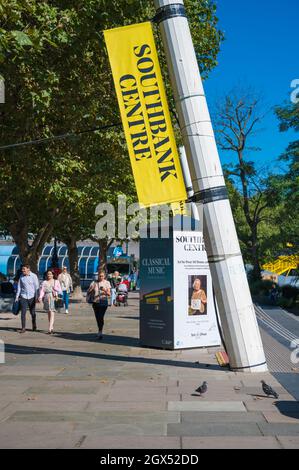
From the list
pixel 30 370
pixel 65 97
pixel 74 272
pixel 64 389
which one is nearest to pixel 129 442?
pixel 64 389

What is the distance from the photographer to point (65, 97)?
20281mm

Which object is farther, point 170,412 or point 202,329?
point 202,329

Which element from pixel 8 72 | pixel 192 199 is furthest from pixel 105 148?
pixel 192 199

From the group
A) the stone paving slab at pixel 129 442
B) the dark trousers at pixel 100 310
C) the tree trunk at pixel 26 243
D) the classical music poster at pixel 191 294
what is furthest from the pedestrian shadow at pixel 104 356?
the tree trunk at pixel 26 243

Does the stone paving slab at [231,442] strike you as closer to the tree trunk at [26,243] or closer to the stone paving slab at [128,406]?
the stone paving slab at [128,406]

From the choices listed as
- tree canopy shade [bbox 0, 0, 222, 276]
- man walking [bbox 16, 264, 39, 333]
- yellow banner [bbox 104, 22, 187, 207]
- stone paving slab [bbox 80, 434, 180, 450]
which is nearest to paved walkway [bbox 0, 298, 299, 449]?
stone paving slab [bbox 80, 434, 180, 450]

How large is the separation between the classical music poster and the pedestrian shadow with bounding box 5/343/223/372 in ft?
5.04

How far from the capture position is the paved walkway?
22.2 ft

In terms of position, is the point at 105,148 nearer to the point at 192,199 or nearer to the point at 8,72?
the point at 8,72

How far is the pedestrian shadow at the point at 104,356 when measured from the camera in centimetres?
1230

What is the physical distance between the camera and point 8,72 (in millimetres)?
17641

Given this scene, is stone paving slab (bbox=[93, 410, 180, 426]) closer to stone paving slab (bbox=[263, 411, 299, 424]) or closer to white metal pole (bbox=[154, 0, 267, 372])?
stone paving slab (bbox=[263, 411, 299, 424])

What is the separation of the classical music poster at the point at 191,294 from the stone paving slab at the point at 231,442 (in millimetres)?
7560
